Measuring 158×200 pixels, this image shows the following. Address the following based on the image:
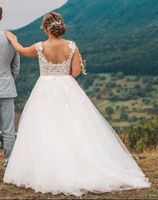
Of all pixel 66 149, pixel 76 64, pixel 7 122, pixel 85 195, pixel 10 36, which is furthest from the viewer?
pixel 7 122

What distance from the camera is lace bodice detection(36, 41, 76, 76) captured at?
7.36 metres

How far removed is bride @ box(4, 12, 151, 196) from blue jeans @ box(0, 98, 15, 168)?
398 millimetres

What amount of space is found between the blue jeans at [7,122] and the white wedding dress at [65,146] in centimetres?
40

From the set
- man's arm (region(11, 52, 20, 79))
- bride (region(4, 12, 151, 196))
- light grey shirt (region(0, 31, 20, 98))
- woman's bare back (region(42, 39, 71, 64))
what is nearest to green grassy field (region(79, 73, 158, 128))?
man's arm (region(11, 52, 20, 79))

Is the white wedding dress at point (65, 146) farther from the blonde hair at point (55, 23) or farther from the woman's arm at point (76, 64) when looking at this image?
the blonde hair at point (55, 23)

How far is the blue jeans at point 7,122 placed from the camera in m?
7.88

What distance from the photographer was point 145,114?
273ft

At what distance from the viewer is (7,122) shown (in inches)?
313

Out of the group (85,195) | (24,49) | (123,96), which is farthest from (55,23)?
(123,96)

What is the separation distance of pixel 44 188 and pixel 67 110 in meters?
1.01

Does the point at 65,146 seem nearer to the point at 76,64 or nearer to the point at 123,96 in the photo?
the point at 76,64

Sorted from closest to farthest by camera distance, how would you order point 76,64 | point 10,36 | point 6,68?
point 76,64 → point 10,36 → point 6,68

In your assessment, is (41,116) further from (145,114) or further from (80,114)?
(145,114)

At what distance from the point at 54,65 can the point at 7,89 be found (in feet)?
2.58
